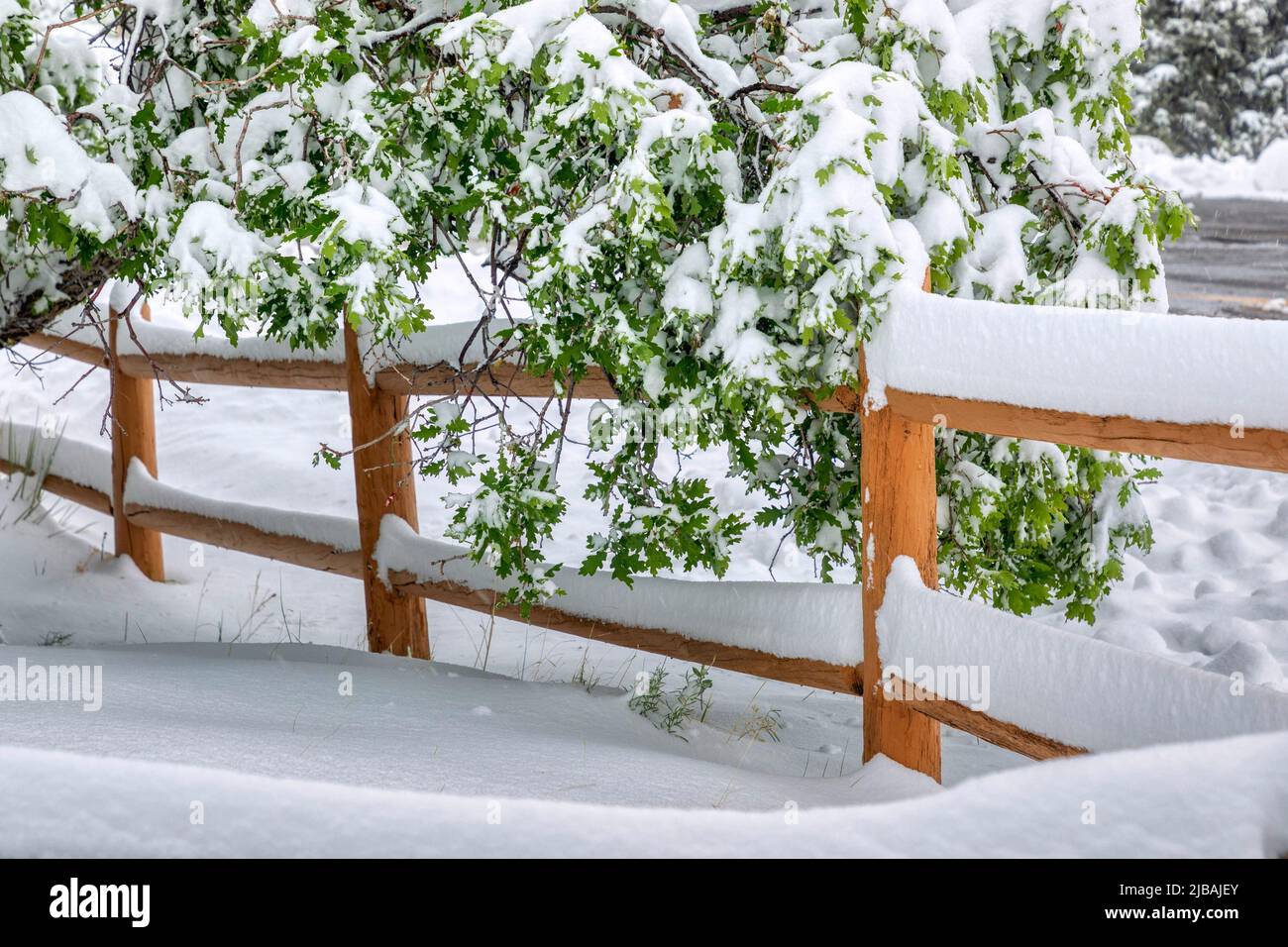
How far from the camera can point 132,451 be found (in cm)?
581

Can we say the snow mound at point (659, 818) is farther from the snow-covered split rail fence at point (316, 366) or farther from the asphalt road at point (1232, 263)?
the asphalt road at point (1232, 263)

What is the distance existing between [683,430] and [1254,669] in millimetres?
3037

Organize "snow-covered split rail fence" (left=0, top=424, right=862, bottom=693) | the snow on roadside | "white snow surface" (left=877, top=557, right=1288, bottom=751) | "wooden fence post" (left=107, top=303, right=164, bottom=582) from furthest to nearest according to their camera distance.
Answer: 1. the snow on roadside
2. "wooden fence post" (left=107, top=303, right=164, bottom=582)
3. "snow-covered split rail fence" (left=0, top=424, right=862, bottom=693)
4. "white snow surface" (left=877, top=557, right=1288, bottom=751)

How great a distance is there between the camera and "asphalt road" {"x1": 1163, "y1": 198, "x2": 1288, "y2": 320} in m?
9.95

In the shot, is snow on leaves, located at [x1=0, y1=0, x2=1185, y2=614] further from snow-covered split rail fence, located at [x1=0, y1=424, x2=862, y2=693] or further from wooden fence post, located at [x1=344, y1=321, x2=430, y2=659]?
wooden fence post, located at [x1=344, y1=321, x2=430, y2=659]

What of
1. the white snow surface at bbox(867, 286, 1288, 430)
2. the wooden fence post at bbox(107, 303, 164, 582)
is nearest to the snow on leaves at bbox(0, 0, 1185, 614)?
the white snow surface at bbox(867, 286, 1288, 430)

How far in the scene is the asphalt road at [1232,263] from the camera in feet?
32.6

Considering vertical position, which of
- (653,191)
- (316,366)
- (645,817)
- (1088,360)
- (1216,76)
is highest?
(1216,76)

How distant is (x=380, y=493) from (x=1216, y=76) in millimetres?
29345

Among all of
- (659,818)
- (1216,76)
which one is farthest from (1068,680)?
(1216,76)

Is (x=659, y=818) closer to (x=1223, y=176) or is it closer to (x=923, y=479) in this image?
(x=923, y=479)

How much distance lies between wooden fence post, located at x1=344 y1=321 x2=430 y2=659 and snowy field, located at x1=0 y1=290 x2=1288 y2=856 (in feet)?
1.30

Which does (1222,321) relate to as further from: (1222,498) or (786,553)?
(1222,498)
